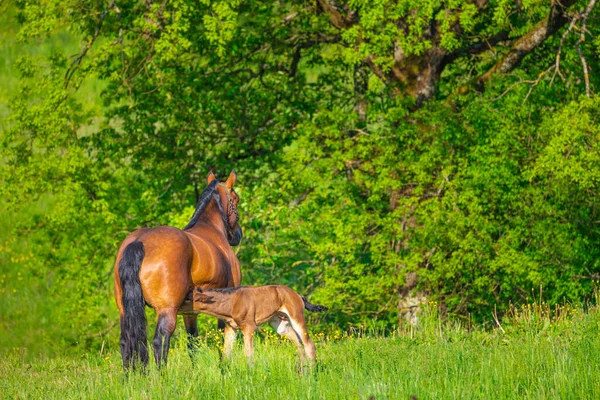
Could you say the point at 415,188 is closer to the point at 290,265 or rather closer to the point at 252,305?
the point at 290,265

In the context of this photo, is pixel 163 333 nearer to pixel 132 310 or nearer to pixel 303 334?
pixel 132 310

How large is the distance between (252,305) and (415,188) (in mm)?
8169

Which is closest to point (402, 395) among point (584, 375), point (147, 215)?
point (584, 375)

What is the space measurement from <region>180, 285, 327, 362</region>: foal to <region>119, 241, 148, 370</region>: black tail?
64 cm

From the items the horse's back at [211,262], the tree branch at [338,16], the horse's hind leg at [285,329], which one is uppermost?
the tree branch at [338,16]

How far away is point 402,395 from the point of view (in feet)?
24.9

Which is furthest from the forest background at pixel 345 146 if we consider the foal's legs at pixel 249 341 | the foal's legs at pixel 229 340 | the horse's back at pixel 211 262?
the foal's legs at pixel 249 341

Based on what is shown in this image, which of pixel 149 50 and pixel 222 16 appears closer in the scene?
pixel 222 16

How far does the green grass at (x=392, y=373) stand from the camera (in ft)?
25.6

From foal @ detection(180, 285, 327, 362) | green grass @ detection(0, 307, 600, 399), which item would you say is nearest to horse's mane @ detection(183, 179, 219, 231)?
green grass @ detection(0, 307, 600, 399)

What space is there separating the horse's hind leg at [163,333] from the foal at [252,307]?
0.96 ft

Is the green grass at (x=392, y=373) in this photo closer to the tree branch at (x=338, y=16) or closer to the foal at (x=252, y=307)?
the foal at (x=252, y=307)

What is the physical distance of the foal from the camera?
31.4 feet

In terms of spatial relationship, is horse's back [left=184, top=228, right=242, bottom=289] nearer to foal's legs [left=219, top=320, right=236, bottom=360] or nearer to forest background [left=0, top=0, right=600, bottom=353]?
foal's legs [left=219, top=320, right=236, bottom=360]
